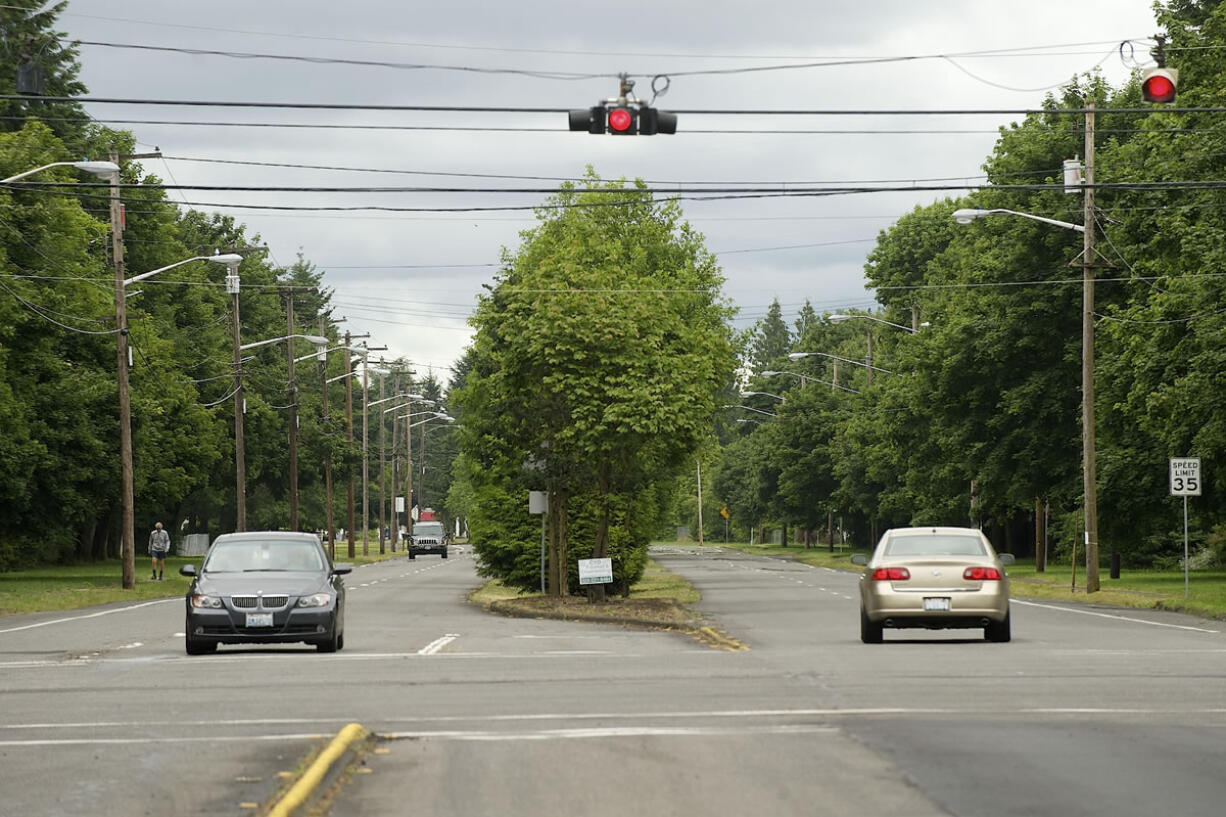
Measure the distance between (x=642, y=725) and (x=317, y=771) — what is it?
378 cm

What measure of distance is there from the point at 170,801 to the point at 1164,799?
544 cm

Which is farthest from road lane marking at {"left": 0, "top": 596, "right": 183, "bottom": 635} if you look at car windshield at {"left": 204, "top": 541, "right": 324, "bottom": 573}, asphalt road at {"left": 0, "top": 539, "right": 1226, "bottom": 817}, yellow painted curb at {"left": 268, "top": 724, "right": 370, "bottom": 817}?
yellow painted curb at {"left": 268, "top": 724, "right": 370, "bottom": 817}

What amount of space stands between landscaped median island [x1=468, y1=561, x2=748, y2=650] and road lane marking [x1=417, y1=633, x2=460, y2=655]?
359 cm

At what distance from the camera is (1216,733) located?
13.8 m

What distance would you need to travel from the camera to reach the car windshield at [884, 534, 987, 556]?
2534cm

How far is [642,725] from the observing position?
47.8ft

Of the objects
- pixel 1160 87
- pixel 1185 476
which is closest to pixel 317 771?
pixel 1160 87

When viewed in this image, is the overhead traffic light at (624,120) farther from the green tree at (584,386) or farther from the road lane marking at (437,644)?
the green tree at (584,386)

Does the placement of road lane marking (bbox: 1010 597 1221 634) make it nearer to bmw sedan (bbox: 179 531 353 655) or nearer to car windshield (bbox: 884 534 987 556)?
car windshield (bbox: 884 534 987 556)

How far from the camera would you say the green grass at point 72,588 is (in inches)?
1705

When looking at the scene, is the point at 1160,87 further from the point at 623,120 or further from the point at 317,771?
the point at 317,771

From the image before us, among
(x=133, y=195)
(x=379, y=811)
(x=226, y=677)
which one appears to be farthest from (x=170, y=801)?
(x=133, y=195)

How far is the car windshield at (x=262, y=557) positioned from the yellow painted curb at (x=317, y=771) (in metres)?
12.0

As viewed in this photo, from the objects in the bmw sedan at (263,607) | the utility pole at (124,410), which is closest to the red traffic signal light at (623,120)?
the bmw sedan at (263,607)
